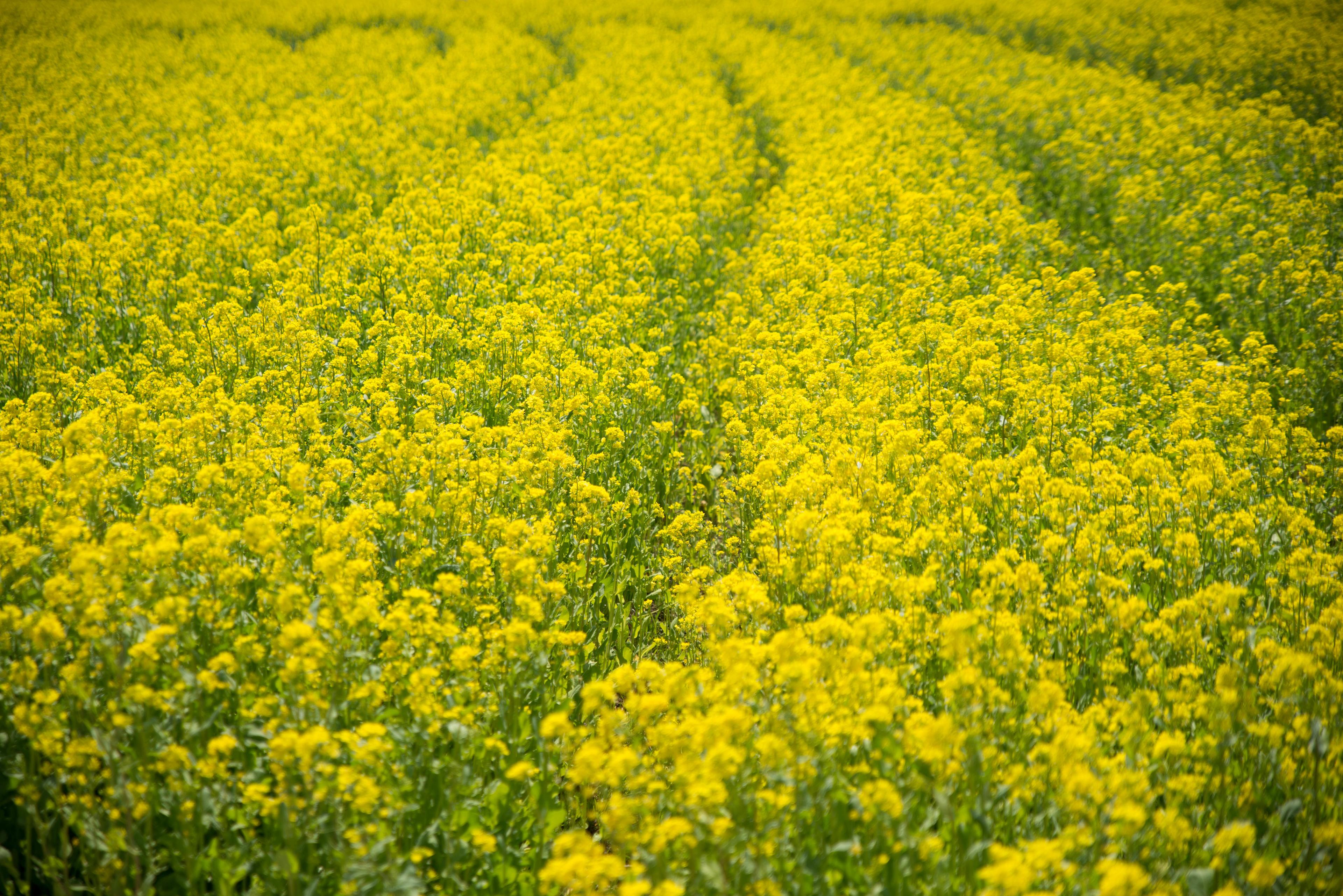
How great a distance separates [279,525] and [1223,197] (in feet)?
36.3

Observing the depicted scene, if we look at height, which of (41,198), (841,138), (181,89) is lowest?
(41,198)

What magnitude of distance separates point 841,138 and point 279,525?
1100 centimetres

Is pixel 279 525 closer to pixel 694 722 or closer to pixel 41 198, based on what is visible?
pixel 694 722

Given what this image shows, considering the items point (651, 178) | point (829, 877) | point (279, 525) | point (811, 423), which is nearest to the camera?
point (829, 877)

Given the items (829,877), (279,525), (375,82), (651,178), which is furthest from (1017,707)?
(375,82)

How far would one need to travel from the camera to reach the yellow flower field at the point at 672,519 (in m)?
3.02

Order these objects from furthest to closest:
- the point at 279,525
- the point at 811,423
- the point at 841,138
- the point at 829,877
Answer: the point at 841,138 < the point at 811,423 < the point at 279,525 < the point at 829,877

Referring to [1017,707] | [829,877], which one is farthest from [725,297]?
[829,877]

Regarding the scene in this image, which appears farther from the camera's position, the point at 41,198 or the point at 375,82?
the point at 375,82

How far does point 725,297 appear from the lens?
9117 millimetres

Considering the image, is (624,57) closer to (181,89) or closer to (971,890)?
(181,89)

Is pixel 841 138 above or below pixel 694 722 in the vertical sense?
above

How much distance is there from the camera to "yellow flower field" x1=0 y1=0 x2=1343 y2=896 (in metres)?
3.02

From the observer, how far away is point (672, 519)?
6.43 metres
